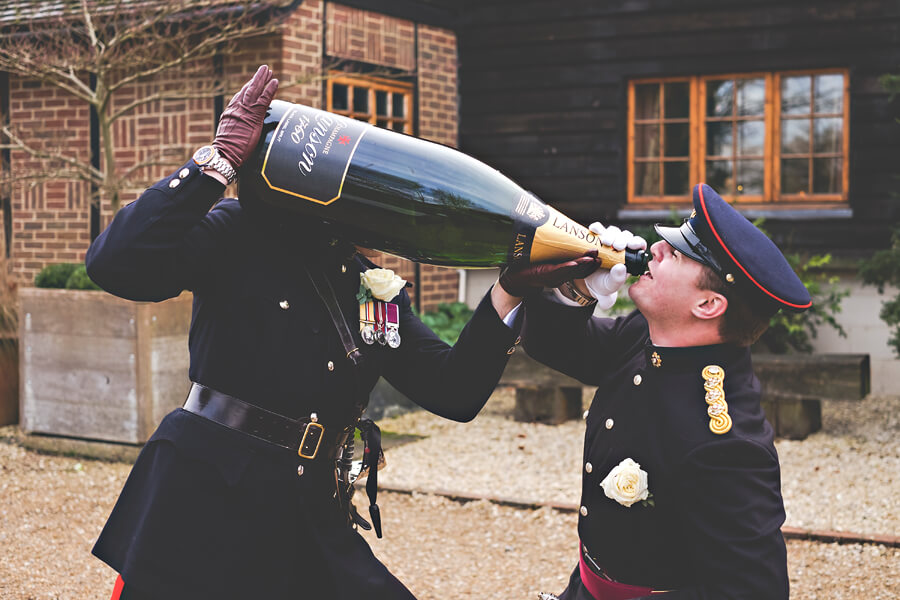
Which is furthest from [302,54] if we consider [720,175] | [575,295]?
[575,295]

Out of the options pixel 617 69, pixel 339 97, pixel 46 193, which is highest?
pixel 617 69

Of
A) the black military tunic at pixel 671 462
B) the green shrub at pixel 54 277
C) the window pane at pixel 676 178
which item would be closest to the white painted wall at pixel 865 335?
the window pane at pixel 676 178

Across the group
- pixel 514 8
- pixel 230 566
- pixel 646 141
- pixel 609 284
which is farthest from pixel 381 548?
pixel 514 8

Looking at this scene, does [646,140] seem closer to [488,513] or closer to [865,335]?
[865,335]

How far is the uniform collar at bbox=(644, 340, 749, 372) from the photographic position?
83.9 inches

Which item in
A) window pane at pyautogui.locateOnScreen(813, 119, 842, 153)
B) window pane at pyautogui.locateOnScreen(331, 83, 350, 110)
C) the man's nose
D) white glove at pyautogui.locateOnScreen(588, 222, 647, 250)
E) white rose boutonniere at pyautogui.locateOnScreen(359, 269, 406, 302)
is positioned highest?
window pane at pyautogui.locateOnScreen(331, 83, 350, 110)

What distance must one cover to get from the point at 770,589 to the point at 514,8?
8.54 m

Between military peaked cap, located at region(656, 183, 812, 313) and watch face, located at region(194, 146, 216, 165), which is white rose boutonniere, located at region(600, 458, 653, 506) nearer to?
military peaked cap, located at region(656, 183, 812, 313)

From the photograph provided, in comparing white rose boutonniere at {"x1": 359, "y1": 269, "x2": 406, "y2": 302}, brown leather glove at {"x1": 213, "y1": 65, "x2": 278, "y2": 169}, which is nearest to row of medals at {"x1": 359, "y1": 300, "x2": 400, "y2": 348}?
white rose boutonniere at {"x1": 359, "y1": 269, "x2": 406, "y2": 302}

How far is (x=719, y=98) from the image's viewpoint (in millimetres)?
9141

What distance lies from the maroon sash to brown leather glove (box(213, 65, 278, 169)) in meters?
1.11

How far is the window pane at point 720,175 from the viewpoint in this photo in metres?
9.15

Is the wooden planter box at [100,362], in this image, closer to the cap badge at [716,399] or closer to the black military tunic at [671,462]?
the black military tunic at [671,462]

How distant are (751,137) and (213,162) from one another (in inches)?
303
